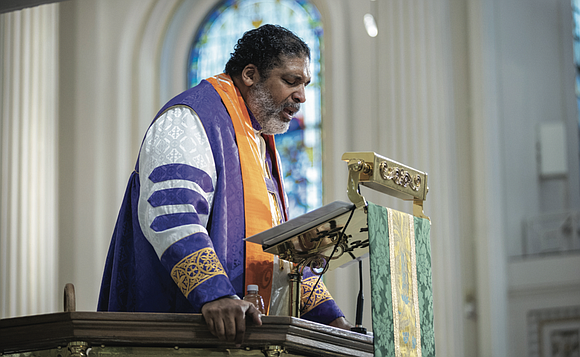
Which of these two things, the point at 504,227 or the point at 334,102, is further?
the point at 334,102

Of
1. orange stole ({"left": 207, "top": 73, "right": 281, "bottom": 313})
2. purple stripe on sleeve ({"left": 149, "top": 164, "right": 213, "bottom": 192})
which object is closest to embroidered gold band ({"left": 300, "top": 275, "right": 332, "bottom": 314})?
orange stole ({"left": 207, "top": 73, "right": 281, "bottom": 313})

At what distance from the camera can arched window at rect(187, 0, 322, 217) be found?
24.3 ft

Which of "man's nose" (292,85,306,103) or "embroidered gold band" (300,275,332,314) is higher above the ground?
"man's nose" (292,85,306,103)

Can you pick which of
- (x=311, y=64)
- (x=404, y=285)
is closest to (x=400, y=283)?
(x=404, y=285)

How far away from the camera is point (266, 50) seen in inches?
124

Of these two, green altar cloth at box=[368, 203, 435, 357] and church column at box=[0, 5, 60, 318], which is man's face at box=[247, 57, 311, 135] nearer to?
green altar cloth at box=[368, 203, 435, 357]

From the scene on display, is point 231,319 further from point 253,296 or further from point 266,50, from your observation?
point 266,50

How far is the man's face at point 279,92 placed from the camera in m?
3.11

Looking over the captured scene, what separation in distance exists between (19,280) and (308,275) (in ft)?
16.0

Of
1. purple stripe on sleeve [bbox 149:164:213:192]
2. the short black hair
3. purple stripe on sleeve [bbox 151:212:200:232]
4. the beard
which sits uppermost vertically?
the short black hair

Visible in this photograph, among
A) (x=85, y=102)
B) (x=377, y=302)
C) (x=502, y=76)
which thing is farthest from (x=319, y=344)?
A: (x=85, y=102)

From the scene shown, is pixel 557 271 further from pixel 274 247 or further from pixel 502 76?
pixel 274 247

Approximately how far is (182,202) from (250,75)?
864mm

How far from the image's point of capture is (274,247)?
2.48 metres
